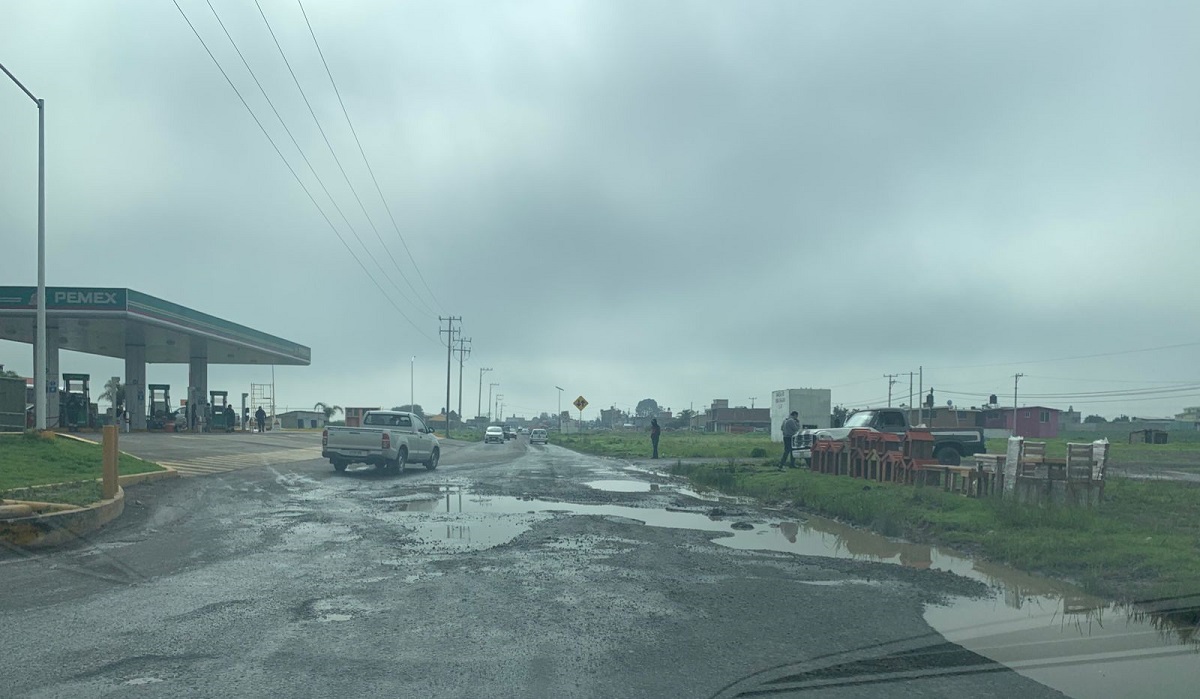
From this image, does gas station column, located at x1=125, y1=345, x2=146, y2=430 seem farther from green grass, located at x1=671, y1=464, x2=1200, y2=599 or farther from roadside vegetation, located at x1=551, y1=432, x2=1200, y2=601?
green grass, located at x1=671, y1=464, x2=1200, y2=599

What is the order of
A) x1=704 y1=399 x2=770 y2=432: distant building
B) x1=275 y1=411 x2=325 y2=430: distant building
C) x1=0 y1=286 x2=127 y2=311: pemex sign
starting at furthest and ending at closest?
x1=704 y1=399 x2=770 y2=432: distant building < x1=275 y1=411 x2=325 y2=430: distant building < x1=0 y1=286 x2=127 y2=311: pemex sign

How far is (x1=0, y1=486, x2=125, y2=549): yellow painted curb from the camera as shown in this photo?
1084 cm

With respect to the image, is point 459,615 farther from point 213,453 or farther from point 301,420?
point 301,420

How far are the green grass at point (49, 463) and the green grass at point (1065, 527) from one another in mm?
13300

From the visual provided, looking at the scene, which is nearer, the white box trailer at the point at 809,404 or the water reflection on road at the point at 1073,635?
the water reflection on road at the point at 1073,635

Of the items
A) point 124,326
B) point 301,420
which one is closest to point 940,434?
point 124,326

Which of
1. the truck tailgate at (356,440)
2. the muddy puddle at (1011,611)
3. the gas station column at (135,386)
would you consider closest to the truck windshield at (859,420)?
the muddy puddle at (1011,611)

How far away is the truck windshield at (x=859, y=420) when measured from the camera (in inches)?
1099

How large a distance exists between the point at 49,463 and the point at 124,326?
27.0 meters

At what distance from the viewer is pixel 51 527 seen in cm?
1124

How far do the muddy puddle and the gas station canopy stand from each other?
2812cm

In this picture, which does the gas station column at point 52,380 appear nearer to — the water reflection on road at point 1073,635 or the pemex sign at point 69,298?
the pemex sign at point 69,298

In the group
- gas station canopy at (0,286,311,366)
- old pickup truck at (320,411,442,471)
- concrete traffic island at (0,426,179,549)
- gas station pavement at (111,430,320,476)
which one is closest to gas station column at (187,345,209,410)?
gas station canopy at (0,286,311,366)

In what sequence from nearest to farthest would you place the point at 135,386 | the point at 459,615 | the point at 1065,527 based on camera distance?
the point at 459,615 < the point at 1065,527 < the point at 135,386
